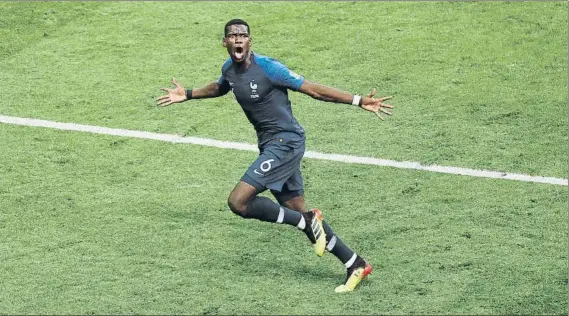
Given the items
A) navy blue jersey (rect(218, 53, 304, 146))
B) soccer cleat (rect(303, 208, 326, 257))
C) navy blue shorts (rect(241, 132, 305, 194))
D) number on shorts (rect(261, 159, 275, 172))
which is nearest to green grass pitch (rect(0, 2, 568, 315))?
soccer cleat (rect(303, 208, 326, 257))

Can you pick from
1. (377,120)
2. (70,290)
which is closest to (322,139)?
(377,120)

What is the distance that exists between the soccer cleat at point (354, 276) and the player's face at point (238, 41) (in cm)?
192

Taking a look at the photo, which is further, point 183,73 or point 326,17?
point 326,17

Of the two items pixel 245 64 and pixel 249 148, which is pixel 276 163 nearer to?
pixel 245 64

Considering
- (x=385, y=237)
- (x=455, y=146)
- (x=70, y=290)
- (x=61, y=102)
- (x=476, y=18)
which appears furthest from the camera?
(x=476, y=18)

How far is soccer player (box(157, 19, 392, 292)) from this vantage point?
1094 centimetres

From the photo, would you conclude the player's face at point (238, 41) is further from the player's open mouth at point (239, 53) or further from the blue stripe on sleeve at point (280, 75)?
the blue stripe on sleeve at point (280, 75)

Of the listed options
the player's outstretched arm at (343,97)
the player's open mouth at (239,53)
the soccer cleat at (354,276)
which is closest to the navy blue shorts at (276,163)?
the player's outstretched arm at (343,97)

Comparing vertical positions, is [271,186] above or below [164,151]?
above

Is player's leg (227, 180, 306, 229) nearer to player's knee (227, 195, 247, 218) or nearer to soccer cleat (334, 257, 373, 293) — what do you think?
player's knee (227, 195, 247, 218)

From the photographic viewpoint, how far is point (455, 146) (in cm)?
1370

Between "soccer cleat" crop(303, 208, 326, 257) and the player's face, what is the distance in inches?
54.8

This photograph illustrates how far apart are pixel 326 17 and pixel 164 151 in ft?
12.7

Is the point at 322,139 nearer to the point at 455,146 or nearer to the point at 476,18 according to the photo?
the point at 455,146
